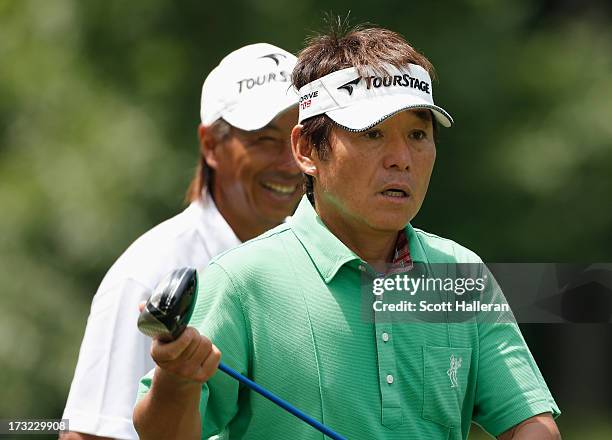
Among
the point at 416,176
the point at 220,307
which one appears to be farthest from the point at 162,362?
the point at 416,176

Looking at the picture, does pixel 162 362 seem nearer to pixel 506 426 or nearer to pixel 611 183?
pixel 506 426

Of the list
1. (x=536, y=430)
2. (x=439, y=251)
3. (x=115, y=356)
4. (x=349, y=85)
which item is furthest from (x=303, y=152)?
(x=115, y=356)

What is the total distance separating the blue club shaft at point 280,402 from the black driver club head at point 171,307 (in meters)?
0.15

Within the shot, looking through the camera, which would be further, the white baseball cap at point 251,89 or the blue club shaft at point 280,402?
the white baseball cap at point 251,89

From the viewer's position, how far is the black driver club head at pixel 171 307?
7.66 feet

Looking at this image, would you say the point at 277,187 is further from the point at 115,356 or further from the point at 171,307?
the point at 171,307

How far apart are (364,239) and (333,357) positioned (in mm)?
320

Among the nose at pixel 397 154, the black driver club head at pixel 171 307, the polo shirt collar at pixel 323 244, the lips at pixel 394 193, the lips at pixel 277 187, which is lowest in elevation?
the black driver club head at pixel 171 307

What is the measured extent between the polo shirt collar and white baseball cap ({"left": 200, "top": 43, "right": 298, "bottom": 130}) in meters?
1.21

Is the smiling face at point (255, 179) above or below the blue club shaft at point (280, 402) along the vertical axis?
above

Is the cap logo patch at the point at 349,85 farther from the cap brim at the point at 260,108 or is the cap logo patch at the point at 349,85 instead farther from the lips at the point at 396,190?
the cap brim at the point at 260,108

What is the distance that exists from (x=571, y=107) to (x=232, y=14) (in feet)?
6.68

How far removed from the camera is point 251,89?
4172 millimetres

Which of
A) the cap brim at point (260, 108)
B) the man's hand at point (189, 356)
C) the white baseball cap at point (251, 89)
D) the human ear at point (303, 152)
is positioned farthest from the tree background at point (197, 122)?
the man's hand at point (189, 356)
